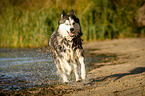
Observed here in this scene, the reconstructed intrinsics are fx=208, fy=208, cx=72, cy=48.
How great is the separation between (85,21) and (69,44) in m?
8.76

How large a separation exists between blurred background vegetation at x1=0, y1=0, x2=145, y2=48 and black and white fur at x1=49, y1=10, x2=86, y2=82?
689 centimetres

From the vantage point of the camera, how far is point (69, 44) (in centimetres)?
452

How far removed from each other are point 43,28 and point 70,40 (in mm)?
7242

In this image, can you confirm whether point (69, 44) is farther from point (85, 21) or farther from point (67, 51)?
point (85, 21)

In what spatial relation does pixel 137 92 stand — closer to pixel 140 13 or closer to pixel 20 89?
pixel 20 89

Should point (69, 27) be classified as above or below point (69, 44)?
above

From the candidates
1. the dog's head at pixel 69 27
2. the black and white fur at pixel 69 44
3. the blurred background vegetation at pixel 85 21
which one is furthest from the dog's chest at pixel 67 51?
the blurred background vegetation at pixel 85 21

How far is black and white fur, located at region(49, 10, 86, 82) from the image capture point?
443 centimetres

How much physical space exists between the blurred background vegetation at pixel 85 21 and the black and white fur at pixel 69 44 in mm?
6888

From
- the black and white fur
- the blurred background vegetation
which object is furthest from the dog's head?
the blurred background vegetation

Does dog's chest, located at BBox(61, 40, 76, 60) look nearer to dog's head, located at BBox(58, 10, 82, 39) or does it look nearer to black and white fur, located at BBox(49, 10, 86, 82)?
black and white fur, located at BBox(49, 10, 86, 82)

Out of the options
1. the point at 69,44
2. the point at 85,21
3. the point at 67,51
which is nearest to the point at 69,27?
the point at 69,44

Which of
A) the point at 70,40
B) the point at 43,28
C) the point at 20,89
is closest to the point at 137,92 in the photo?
the point at 70,40

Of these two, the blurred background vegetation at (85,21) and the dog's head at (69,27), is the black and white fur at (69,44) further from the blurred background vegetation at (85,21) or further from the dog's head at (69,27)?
the blurred background vegetation at (85,21)
